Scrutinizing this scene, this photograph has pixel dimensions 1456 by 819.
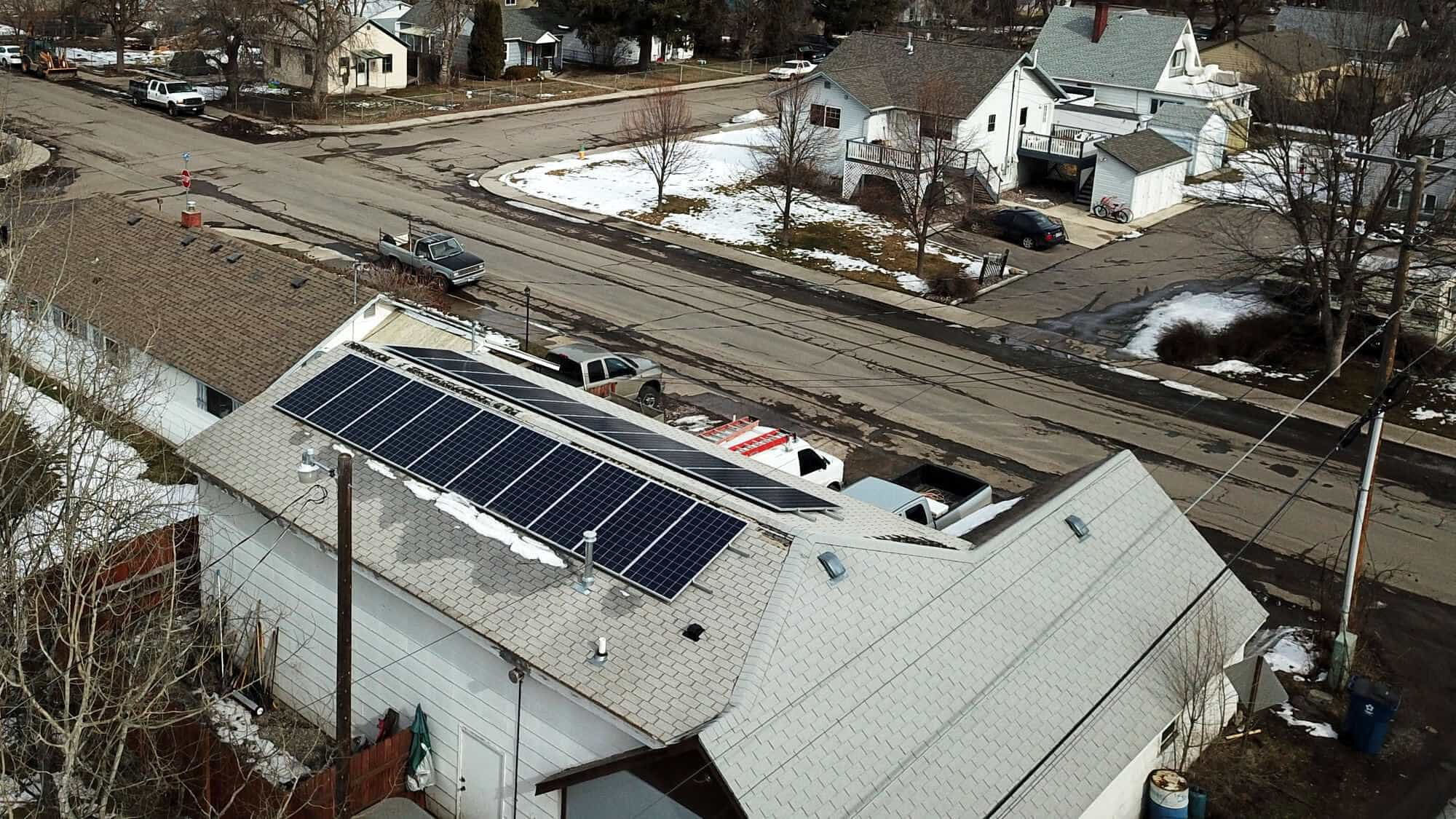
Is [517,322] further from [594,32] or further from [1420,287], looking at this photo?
[594,32]

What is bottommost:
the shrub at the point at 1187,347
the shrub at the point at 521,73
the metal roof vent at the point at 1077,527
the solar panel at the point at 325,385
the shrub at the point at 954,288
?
the shrub at the point at 1187,347

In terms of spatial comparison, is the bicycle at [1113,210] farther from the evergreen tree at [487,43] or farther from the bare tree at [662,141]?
→ the evergreen tree at [487,43]

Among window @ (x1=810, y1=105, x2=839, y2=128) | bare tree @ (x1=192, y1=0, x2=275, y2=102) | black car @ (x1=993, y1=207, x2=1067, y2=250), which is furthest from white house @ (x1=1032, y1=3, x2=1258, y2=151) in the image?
bare tree @ (x1=192, y1=0, x2=275, y2=102)

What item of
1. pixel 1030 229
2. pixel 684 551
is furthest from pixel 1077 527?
pixel 1030 229

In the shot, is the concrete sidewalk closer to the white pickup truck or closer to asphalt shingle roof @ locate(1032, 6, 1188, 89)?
the white pickup truck

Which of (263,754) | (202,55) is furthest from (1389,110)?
(202,55)

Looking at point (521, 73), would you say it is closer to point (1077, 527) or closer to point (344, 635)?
point (1077, 527)

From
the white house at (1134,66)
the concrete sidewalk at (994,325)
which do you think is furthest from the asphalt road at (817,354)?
the white house at (1134,66)
